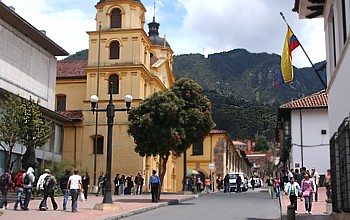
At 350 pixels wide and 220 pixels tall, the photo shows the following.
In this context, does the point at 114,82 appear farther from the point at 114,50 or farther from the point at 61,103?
the point at 61,103

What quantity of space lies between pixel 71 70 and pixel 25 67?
574 inches


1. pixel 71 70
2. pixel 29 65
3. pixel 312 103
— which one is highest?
pixel 71 70

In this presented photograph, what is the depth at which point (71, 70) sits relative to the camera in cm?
5072

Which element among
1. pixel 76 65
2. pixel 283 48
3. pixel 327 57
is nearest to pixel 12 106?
pixel 283 48

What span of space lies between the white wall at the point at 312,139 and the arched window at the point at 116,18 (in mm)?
16593

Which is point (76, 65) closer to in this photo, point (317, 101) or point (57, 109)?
point (57, 109)

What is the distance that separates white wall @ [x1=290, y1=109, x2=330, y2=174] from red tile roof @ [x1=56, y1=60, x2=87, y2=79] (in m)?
19.6

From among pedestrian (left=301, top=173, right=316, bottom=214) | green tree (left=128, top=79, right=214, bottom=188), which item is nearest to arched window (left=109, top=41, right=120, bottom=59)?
green tree (left=128, top=79, right=214, bottom=188)

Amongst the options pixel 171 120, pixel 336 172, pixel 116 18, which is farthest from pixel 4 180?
pixel 116 18

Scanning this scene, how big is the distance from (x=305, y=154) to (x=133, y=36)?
17294 mm

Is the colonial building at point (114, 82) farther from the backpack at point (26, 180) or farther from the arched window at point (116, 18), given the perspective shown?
the backpack at point (26, 180)

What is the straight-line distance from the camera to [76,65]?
170ft

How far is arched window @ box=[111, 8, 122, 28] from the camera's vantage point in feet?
151

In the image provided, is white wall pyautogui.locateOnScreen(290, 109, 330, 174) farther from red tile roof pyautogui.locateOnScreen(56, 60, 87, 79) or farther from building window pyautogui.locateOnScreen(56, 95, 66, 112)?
building window pyautogui.locateOnScreen(56, 95, 66, 112)
